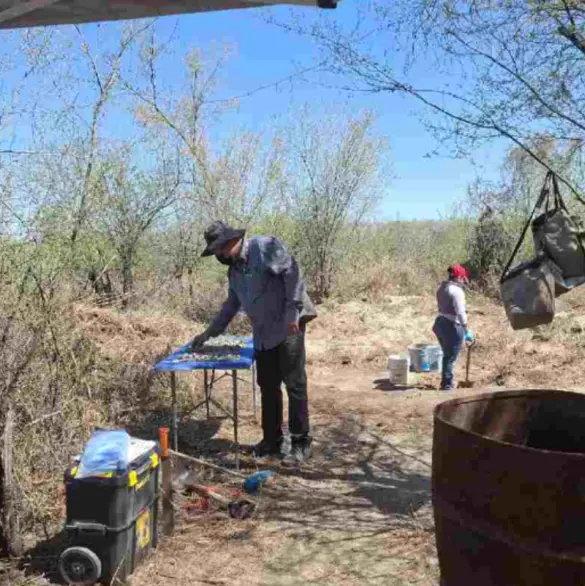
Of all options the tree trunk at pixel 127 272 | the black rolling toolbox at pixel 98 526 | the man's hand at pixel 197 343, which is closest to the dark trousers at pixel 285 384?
the man's hand at pixel 197 343

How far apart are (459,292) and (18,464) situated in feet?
19.2

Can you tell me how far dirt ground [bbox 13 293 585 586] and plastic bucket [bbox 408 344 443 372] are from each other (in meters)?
0.28

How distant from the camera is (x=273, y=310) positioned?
539cm

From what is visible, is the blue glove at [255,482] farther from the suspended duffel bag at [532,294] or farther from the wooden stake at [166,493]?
the suspended duffel bag at [532,294]

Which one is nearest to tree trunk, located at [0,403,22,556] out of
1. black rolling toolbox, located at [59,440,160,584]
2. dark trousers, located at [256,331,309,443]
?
black rolling toolbox, located at [59,440,160,584]

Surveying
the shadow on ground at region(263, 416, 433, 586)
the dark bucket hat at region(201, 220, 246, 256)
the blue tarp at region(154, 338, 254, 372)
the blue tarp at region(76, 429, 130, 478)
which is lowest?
the shadow on ground at region(263, 416, 433, 586)

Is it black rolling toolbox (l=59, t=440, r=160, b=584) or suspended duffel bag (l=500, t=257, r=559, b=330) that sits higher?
suspended duffel bag (l=500, t=257, r=559, b=330)

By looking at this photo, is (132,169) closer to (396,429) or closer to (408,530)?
(396,429)

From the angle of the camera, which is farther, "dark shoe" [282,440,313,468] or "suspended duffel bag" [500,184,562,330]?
"dark shoe" [282,440,313,468]

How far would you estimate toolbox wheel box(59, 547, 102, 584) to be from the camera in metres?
3.39

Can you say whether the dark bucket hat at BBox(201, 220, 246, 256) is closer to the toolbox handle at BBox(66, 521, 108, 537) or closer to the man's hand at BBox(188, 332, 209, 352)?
the man's hand at BBox(188, 332, 209, 352)

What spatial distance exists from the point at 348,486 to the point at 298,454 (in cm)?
64

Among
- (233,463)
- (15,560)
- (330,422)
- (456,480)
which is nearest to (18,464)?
(15,560)

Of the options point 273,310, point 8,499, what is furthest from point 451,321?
point 8,499
